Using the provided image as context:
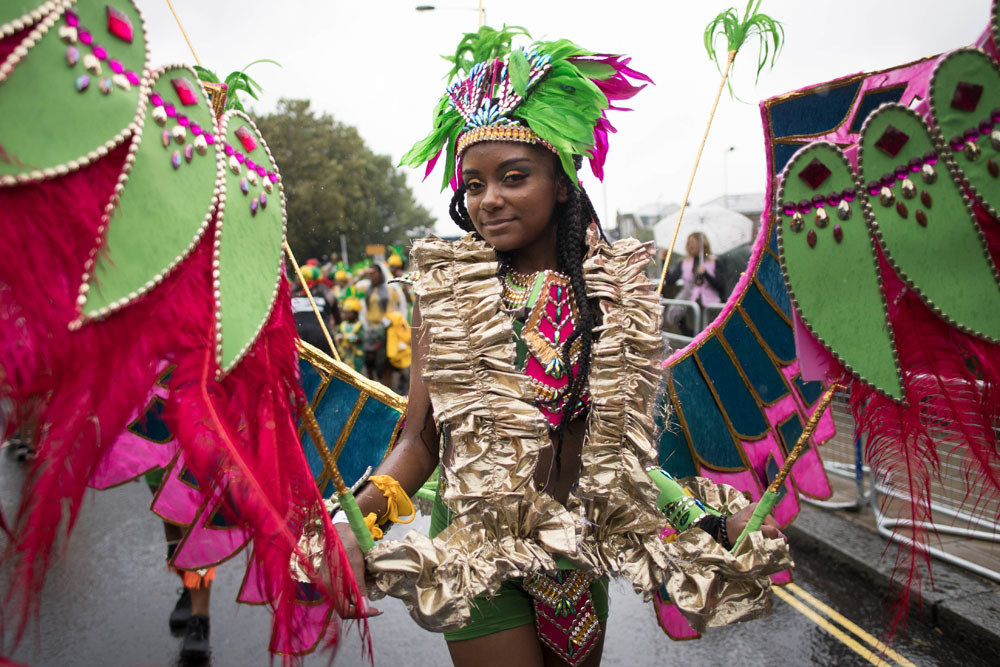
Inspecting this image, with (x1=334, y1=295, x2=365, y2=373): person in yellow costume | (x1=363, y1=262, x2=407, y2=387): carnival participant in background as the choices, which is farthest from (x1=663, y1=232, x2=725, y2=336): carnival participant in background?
(x1=334, y1=295, x2=365, y2=373): person in yellow costume

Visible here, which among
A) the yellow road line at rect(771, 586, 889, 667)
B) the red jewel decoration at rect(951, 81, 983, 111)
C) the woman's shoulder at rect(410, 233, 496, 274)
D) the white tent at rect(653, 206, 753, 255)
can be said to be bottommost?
the yellow road line at rect(771, 586, 889, 667)

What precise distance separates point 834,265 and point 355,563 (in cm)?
117

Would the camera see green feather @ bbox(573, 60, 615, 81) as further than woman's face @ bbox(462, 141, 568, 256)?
Yes

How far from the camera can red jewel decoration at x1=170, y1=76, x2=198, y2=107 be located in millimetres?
1126

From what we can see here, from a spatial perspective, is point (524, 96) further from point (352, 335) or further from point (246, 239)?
point (352, 335)

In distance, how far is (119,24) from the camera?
102 cm

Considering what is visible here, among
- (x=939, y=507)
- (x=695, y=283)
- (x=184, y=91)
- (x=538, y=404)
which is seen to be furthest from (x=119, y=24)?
(x=695, y=283)

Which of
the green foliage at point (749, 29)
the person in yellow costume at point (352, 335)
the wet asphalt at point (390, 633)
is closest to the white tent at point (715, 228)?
the person in yellow costume at point (352, 335)

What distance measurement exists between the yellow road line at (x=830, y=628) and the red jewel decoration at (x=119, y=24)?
366 centimetres

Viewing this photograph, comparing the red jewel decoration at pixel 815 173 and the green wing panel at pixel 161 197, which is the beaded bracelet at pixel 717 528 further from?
the green wing panel at pixel 161 197

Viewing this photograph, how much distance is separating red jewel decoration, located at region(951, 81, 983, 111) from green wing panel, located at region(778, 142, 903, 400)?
0.70ft

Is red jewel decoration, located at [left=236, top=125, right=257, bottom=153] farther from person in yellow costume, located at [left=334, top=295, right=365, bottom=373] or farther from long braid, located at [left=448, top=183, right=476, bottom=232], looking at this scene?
person in yellow costume, located at [left=334, top=295, right=365, bottom=373]

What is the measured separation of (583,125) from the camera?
1851 millimetres

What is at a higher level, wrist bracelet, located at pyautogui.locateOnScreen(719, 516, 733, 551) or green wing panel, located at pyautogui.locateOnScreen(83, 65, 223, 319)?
green wing panel, located at pyautogui.locateOnScreen(83, 65, 223, 319)
